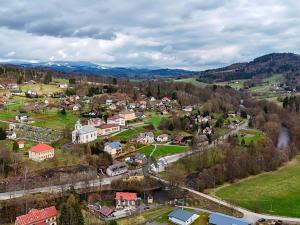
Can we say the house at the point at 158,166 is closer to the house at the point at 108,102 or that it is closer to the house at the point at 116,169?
the house at the point at 116,169

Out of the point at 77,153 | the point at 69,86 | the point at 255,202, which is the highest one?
the point at 69,86

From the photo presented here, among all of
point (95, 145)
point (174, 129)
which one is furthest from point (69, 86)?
point (95, 145)

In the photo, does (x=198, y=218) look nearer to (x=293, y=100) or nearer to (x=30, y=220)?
(x=30, y=220)

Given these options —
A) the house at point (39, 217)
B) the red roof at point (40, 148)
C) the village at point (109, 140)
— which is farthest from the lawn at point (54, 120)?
the house at point (39, 217)

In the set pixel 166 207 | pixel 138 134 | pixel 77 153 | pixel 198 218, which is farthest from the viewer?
pixel 138 134

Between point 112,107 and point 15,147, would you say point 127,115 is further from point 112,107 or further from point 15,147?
point 15,147

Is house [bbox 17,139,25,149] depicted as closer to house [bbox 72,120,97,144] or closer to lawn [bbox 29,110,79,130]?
house [bbox 72,120,97,144]
